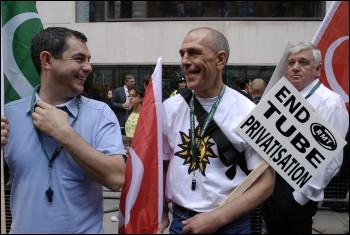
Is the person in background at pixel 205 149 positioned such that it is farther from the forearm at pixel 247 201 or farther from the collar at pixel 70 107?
the collar at pixel 70 107

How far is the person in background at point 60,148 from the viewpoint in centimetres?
192

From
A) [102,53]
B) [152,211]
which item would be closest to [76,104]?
[152,211]

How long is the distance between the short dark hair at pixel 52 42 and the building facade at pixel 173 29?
35.6 ft

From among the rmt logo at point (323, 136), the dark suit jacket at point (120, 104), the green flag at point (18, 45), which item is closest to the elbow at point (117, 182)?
the rmt logo at point (323, 136)

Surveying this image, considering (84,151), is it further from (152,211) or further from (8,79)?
(8,79)

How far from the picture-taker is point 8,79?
123 inches

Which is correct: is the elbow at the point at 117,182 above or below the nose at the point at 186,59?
below

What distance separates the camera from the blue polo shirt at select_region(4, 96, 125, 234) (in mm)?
1975

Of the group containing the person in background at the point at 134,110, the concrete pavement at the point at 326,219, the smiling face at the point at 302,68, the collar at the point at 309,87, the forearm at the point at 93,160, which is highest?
the smiling face at the point at 302,68

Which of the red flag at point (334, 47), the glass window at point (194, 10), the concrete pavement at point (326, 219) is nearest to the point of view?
the red flag at point (334, 47)

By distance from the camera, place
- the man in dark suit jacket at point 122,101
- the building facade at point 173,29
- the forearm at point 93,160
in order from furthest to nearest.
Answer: the building facade at point 173,29, the man in dark suit jacket at point 122,101, the forearm at point 93,160

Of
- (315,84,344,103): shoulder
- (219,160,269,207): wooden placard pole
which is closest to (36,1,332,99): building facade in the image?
(315,84,344,103): shoulder

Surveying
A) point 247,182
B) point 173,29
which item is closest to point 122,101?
point 173,29

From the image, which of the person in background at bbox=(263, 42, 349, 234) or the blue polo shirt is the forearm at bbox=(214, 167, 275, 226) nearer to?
the blue polo shirt
